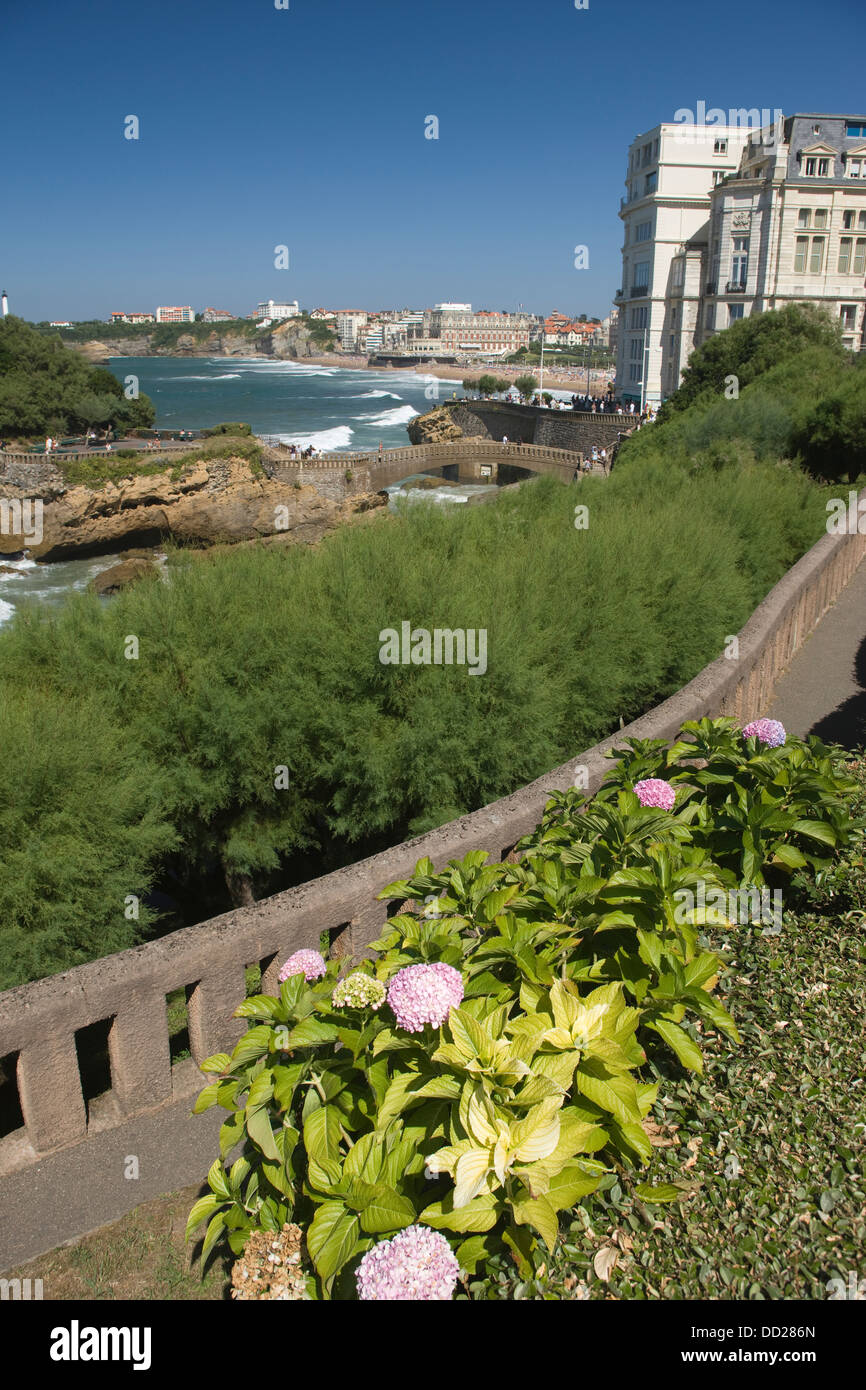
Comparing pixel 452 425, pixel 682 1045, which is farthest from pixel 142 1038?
pixel 452 425

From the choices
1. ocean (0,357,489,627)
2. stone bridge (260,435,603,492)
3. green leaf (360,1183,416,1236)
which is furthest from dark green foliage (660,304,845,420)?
green leaf (360,1183,416,1236)

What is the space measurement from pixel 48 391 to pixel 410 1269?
215 feet

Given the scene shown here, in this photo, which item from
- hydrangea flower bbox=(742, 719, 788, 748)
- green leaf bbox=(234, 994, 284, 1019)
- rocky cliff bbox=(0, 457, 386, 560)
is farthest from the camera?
rocky cliff bbox=(0, 457, 386, 560)

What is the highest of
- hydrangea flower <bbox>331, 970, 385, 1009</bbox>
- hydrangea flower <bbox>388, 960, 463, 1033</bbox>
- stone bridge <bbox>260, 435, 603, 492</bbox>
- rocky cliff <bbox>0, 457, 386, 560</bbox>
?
stone bridge <bbox>260, 435, 603, 492</bbox>

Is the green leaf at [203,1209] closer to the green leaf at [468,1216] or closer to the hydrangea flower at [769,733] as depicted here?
the green leaf at [468,1216]

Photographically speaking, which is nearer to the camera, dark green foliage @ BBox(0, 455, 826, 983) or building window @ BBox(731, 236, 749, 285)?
dark green foliage @ BBox(0, 455, 826, 983)

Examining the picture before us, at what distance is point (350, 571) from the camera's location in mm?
12898

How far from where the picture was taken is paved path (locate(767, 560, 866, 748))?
9492 millimetres

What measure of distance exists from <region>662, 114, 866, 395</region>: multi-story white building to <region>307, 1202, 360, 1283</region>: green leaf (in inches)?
2263

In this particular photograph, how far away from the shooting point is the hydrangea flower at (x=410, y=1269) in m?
2.28

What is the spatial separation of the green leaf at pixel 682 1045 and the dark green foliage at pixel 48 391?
61596 mm

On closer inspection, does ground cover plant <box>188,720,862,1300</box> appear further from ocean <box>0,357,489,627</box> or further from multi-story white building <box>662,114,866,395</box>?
multi-story white building <box>662,114,866,395</box>

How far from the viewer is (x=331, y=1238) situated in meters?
2.61
